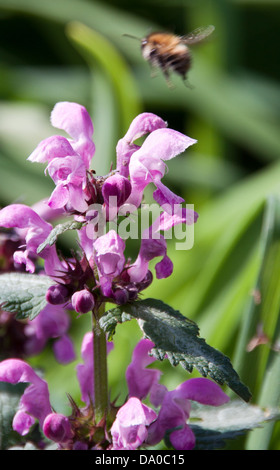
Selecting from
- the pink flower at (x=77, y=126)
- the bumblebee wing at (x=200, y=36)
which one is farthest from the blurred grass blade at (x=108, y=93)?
the pink flower at (x=77, y=126)

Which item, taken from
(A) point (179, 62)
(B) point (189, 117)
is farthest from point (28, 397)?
(B) point (189, 117)

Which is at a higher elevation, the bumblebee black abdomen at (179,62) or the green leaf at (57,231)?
the bumblebee black abdomen at (179,62)

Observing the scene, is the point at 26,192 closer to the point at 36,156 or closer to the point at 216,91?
the point at 216,91

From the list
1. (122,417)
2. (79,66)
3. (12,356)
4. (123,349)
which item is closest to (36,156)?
(122,417)

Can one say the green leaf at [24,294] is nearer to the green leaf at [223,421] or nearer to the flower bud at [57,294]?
the flower bud at [57,294]

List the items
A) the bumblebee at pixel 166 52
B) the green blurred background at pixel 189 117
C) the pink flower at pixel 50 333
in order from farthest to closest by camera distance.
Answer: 1. the green blurred background at pixel 189 117
2. the bumblebee at pixel 166 52
3. the pink flower at pixel 50 333

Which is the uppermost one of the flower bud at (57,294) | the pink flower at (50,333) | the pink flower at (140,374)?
the flower bud at (57,294)
